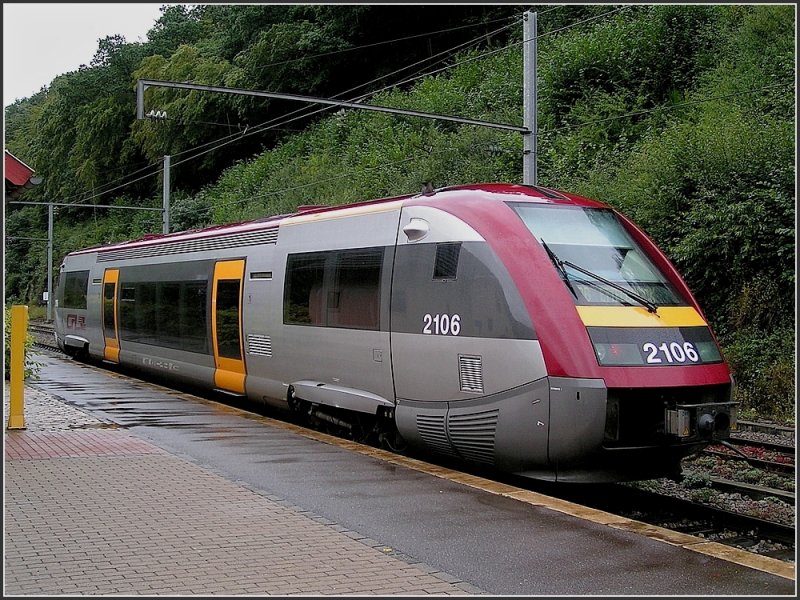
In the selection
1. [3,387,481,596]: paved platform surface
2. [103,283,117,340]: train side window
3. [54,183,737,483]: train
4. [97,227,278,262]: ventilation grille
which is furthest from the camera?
[103,283,117,340]: train side window

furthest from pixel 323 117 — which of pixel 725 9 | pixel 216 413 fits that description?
pixel 216 413

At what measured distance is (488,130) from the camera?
90.5 ft

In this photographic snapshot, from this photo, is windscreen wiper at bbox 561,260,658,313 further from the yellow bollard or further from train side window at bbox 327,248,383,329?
the yellow bollard

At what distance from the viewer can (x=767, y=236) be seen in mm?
16391

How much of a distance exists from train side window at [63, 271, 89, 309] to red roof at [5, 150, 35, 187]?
13.3 meters

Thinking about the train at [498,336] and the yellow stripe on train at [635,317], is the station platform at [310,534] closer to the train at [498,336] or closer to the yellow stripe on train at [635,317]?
the train at [498,336]

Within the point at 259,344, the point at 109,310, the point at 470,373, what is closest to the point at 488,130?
the point at 109,310

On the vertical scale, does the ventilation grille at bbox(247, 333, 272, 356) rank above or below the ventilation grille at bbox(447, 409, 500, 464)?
above

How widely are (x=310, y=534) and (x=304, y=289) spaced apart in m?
6.18

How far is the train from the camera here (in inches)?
340

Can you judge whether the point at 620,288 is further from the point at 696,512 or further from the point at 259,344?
the point at 259,344

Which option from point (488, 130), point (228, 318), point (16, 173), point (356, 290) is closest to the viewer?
point (356, 290)

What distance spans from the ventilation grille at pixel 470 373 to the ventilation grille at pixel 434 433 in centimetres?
54

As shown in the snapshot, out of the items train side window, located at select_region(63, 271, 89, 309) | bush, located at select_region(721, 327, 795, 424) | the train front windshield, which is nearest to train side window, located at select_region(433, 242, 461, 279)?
the train front windshield
